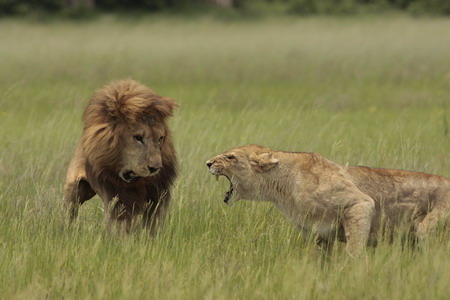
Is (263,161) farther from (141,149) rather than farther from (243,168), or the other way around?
(141,149)

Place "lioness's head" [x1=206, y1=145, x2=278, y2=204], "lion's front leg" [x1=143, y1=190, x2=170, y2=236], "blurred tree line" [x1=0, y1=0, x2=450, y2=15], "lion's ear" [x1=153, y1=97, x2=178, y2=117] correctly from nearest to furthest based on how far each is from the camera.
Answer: "lioness's head" [x1=206, y1=145, x2=278, y2=204] → "lion's ear" [x1=153, y1=97, x2=178, y2=117] → "lion's front leg" [x1=143, y1=190, x2=170, y2=236] → "blurred tree line" [x1=0, y1=0, x2=450, y2=15]

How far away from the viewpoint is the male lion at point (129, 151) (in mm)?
5449

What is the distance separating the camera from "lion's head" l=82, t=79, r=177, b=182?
542 centimetres

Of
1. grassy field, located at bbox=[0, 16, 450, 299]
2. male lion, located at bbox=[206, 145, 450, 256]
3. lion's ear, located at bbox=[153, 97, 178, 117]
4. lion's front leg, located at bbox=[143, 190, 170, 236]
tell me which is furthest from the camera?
lion's front leg, located at bbox=[143, 190, 170, 236]

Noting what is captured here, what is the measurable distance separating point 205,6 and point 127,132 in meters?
30.5

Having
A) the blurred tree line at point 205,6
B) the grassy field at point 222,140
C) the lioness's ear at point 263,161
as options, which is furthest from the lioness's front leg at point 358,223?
the blurred tree line at point 205,6

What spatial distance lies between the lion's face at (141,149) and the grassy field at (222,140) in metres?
0.40

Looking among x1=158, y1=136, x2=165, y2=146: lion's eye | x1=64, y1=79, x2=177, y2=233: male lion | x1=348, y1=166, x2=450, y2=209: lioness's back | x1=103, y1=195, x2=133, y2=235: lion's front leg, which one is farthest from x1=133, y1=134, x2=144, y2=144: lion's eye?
x1=348, y1=166, x2=450, y2=209: lioness's back

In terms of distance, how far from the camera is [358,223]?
16.9 feet

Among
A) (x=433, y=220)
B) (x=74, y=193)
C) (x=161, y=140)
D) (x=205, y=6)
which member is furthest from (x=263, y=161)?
(x=205, y=6)

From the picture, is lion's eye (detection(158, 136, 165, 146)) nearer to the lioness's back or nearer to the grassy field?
the grassy field

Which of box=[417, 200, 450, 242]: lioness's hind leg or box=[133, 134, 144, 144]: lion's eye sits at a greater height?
box=[133, 134, 144, 144]: lion's eye

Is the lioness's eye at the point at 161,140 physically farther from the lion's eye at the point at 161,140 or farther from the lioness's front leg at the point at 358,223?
the lioness's front leg at the point at 358,223

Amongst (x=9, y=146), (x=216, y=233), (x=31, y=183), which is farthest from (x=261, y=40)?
(x=216, y=233)
